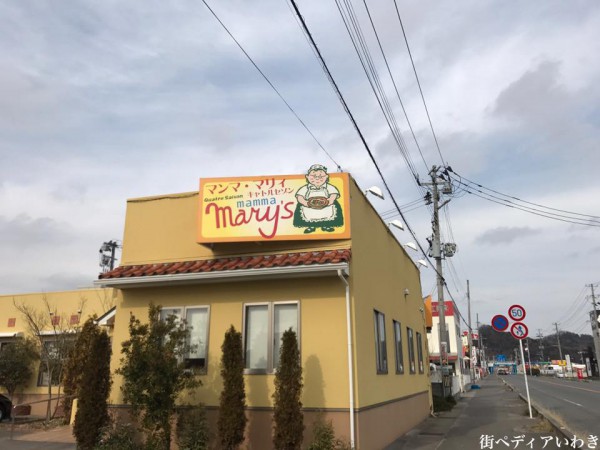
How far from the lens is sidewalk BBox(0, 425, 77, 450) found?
1045 centimetres

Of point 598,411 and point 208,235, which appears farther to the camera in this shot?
point 598,411

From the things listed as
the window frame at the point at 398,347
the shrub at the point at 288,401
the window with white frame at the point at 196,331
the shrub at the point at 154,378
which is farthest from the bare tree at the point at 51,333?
the window frame at the point at 398,347

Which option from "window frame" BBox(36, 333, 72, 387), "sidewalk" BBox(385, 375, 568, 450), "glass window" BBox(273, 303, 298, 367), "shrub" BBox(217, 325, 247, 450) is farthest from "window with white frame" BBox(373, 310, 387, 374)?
"window frame" BBox(36, 333, 72, 387)

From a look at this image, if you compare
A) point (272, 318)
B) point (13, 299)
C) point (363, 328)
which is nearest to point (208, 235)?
point (272, 318)

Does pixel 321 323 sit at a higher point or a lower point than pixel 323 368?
higher

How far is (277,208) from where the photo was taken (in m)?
9.96

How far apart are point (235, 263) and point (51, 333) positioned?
43.0ft

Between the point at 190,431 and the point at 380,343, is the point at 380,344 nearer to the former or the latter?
the point at 380,343

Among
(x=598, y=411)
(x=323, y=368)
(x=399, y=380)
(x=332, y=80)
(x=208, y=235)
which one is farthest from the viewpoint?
(x=598, y=411)

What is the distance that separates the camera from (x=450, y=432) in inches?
523

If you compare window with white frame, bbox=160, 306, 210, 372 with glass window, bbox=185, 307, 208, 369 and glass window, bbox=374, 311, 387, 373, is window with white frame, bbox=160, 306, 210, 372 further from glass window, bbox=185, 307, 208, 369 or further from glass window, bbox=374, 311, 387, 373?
glass window, bbox=374, 311, 387, 373

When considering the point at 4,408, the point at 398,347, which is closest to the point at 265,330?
the point at 398,347

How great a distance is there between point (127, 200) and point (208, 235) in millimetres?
2808

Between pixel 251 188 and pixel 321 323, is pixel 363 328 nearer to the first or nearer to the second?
pixel 321 323
